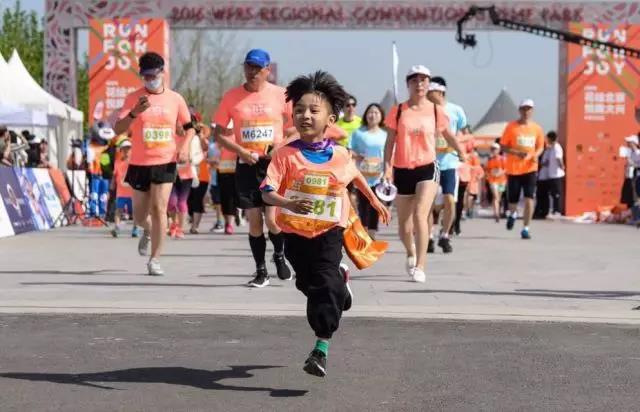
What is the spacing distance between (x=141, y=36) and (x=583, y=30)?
10471 millimetres

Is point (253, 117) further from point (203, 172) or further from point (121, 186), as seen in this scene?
point (203, 172)

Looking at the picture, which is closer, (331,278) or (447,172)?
(331,278)

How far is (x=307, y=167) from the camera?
650cm

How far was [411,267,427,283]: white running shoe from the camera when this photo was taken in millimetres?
11367

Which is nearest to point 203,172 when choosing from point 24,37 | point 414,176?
point 414,176

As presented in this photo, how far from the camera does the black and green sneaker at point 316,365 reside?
607 centimetres

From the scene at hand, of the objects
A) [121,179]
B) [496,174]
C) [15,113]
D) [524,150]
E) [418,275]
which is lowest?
[496,174]

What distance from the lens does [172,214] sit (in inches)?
762

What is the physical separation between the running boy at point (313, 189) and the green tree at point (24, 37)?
55.2 metres

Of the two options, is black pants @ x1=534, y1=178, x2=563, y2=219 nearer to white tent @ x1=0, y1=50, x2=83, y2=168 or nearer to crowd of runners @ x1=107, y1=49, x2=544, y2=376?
crowd of runners @ x1=107, y1=49, x2=544, y2=376

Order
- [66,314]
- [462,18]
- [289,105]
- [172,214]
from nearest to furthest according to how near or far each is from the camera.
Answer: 1. [66,314]
2. [289,105]
3. [172,214]
4. [462,18]

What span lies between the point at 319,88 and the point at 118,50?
87.7 feet

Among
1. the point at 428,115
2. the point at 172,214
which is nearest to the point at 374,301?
the point at 428,115

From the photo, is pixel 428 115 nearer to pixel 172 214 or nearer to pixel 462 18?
pixel 172 214
